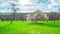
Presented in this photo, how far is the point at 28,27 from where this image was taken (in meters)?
3.68

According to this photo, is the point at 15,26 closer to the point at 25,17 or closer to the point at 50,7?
the point at 25,17

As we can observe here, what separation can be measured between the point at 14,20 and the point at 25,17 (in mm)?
313

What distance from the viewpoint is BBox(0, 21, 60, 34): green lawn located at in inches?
142

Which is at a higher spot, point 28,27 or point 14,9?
point 14,9

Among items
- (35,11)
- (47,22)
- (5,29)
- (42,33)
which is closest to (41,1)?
(35,11)

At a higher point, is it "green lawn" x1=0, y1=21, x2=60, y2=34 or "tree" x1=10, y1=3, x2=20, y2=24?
"tree" x1=10, y1=3, x2=20, y2=24

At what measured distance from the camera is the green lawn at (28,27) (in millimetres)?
3617

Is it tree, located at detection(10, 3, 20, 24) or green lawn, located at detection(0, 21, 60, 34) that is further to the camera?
tree, located at detection(10, 3, 20, 24)

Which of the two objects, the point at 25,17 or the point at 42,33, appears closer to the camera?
the point at 42,33

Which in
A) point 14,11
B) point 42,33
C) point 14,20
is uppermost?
point 14,11

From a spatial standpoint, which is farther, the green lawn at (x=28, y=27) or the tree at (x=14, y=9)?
the tree at (x=14, y=9)

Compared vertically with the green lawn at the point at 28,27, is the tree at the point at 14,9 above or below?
above

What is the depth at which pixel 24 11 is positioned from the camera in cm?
383

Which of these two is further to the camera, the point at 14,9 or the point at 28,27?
the point at 14,9
